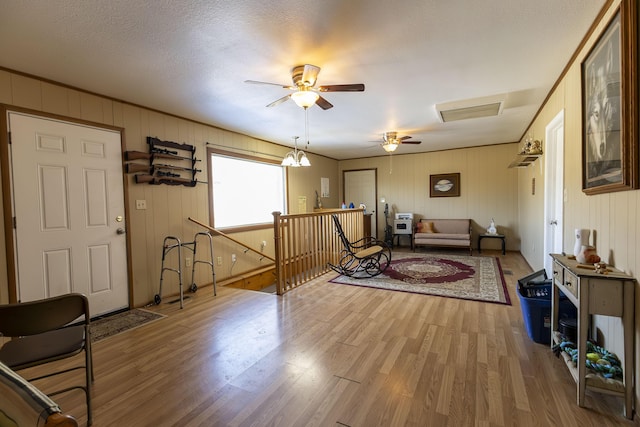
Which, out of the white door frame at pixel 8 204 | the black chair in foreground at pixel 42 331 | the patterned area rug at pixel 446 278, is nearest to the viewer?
the black chair in foreground at pixel 42 331

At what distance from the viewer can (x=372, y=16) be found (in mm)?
1884

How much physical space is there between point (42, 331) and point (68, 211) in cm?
180

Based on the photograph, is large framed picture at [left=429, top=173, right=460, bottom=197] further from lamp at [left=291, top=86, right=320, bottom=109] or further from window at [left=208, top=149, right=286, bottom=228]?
lamp at [left=291, top=86, right=320, bottom=109]

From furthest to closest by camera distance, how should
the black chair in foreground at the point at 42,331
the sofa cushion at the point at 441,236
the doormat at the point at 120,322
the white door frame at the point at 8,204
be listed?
the sofa cushion at the point at 441,236
the doormat at the point at 120,322
the white door frame at the point at 8,204
the black chair in foreground at the point at 42,331

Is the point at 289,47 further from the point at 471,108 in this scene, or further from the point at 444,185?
the point at 444,185

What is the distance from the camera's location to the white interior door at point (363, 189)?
7867 millimetres

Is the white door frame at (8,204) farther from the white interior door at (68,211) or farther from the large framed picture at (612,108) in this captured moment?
the large framed picture at (612,108)

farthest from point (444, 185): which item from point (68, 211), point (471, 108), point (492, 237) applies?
point (68, 211)

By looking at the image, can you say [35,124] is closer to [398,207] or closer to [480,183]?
[398,207]

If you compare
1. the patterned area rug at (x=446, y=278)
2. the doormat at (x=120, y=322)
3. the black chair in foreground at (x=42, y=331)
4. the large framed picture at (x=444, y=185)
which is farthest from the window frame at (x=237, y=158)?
A: the large framed picture at (x=444, y=185)

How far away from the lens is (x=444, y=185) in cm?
698

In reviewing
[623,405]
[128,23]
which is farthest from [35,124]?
[623,405]

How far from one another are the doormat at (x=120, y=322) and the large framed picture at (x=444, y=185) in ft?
20.5

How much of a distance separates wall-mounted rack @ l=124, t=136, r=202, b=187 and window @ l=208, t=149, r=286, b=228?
37 cm
